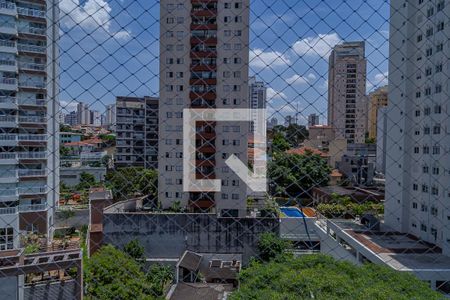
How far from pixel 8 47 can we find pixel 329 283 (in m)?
5.39

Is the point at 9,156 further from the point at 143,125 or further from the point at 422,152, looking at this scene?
the point at 422,152

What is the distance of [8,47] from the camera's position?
16.2 feet

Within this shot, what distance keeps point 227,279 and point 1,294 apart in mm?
3019

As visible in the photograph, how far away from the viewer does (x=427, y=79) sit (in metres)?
3.76

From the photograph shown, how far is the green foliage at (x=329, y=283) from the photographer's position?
1.75m

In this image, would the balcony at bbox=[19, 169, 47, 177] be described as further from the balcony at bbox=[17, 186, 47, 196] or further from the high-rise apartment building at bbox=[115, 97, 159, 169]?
the high-rise apartment building at bbox=[115, 97, 159, 169]

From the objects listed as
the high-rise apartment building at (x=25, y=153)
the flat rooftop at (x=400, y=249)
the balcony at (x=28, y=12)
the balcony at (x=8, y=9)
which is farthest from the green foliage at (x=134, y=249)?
the balcony at (x=28, y=12)

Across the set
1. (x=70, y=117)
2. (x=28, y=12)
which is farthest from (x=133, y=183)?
(x=28, y=12)

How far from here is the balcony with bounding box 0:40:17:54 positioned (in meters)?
4.80

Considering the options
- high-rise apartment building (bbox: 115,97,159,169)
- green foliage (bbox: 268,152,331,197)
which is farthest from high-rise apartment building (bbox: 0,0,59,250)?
green foliage (bbox: 268,152,331,197)

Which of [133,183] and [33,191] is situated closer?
[133,183]

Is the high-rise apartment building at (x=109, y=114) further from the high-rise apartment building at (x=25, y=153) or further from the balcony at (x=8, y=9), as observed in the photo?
the balcony at (x=8, y=9)

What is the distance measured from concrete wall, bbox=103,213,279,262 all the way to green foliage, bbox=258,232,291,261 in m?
0.22

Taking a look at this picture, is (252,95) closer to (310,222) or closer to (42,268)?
(42,268)
